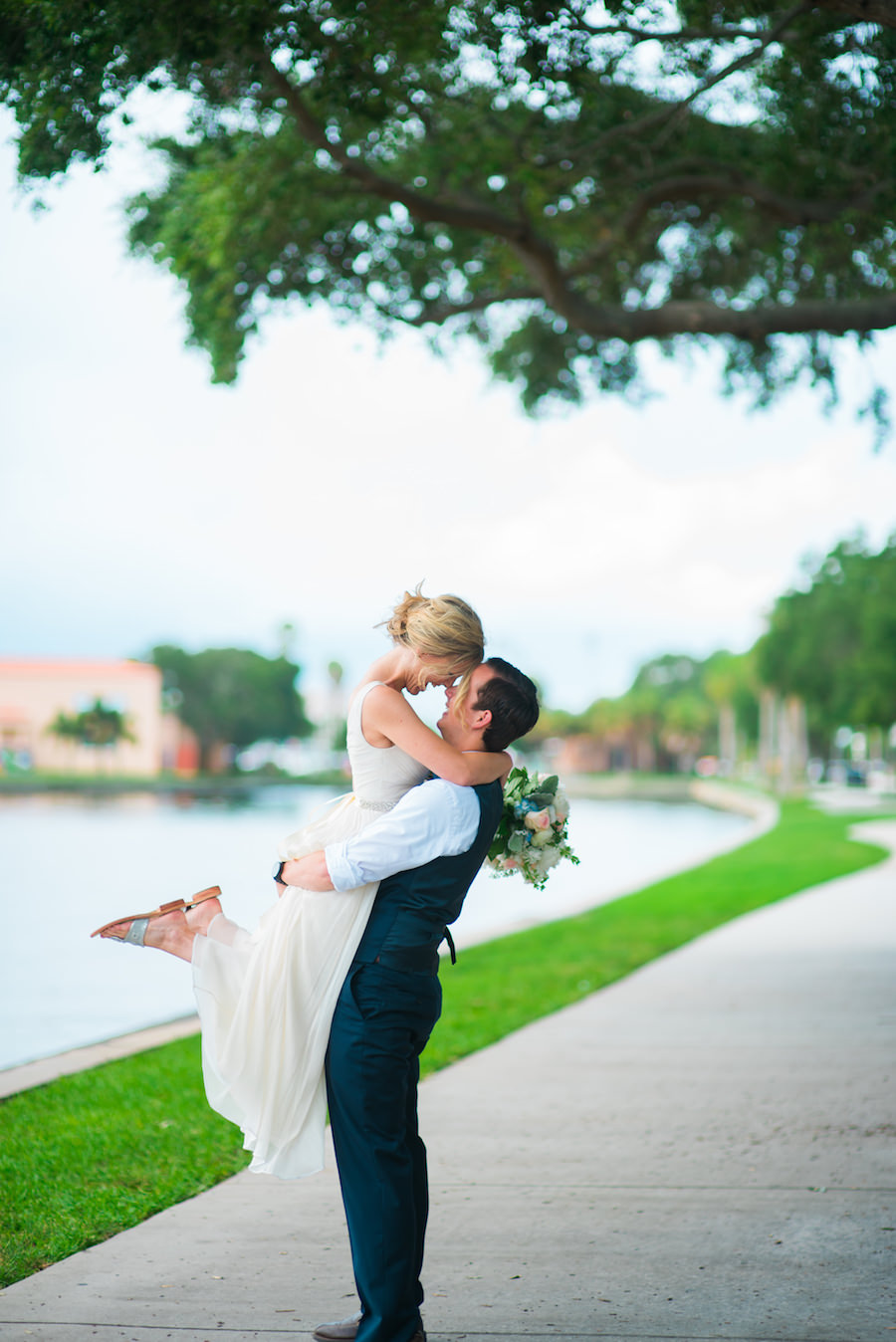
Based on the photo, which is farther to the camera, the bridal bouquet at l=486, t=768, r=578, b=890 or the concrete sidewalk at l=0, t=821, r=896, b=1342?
the bridal bouquet at l=486, t=768, r=578, b=890

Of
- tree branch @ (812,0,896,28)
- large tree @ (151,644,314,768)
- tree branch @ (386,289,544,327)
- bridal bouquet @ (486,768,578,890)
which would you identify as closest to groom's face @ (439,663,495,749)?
bridal bouquet @ (486,768,578,890)

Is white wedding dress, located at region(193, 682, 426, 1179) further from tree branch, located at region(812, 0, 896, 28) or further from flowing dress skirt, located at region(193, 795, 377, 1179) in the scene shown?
tree branch, located at region(812, 0, 896, 28)

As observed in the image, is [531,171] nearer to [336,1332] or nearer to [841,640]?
[336,1332]

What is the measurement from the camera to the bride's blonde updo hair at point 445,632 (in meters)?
3.57

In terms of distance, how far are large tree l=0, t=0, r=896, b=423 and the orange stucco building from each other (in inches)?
3542

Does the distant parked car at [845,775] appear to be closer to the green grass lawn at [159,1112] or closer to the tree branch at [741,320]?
the green grass lawn at [159,1112]

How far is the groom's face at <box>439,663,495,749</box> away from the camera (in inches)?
142

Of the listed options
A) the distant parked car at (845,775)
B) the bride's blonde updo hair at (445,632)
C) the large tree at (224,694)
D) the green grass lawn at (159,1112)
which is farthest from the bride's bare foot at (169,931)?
the large tree at (224,694)

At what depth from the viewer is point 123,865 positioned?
77.0 ft

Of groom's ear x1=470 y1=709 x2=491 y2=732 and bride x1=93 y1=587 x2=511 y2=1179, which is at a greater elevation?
groom's ear x1=470 y1=709 x2=491 y2=732

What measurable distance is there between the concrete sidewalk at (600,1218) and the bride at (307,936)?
0.65 metres

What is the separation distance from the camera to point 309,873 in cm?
358

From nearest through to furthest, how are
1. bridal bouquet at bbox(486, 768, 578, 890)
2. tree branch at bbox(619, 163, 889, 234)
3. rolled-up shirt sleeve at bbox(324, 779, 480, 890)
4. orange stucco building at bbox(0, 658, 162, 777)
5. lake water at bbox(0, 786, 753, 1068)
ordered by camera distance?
rolled-up shirt sleeve at bbox(324, 779, 480, 890) < bridal bouquet at bbox(486, 768, 578, 890) < lake water at bbox(0, 786, 753, 1068) < tree branch at bbox(619, 163, 889, 234) < orange stucco building at bbox(0, 658, 162, 777)

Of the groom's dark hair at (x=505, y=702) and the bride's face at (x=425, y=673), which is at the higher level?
the bride's face at (x=425, y=673)
